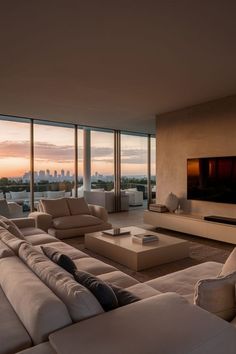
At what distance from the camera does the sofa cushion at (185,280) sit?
2.05 metres

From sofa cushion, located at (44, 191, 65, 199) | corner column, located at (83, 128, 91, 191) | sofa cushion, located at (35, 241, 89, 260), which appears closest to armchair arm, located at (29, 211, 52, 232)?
sofa cushion, located at (35, 241, 89, 260)

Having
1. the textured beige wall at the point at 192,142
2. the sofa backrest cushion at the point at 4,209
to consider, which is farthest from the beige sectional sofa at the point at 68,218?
the textured beige wall at the point at 192,142

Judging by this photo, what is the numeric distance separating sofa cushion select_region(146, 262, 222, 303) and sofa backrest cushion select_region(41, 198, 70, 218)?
3.34m

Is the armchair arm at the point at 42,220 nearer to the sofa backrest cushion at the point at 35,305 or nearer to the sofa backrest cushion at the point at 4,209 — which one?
the sofa backrest cushion at the point at 4,209

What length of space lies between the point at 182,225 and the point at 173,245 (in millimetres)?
1660

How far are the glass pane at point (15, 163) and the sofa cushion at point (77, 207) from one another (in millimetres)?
1606

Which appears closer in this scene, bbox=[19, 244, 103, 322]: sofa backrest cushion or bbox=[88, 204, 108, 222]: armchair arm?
bbox=[19, 244, 103, 322]: sofa backrest cushion

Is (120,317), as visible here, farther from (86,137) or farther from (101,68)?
(86,137)

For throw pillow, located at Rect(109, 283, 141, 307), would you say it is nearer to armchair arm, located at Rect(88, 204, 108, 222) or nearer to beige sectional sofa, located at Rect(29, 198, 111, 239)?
beige sectional sofa, located at Rect(29, 198, 111, 239)

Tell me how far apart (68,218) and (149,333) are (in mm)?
4138

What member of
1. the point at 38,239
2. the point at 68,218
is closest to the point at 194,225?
the point at 68,218

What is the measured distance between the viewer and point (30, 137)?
6.88 m

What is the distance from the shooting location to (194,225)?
506 centimetres

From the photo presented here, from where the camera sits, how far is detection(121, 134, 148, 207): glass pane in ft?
29.1
